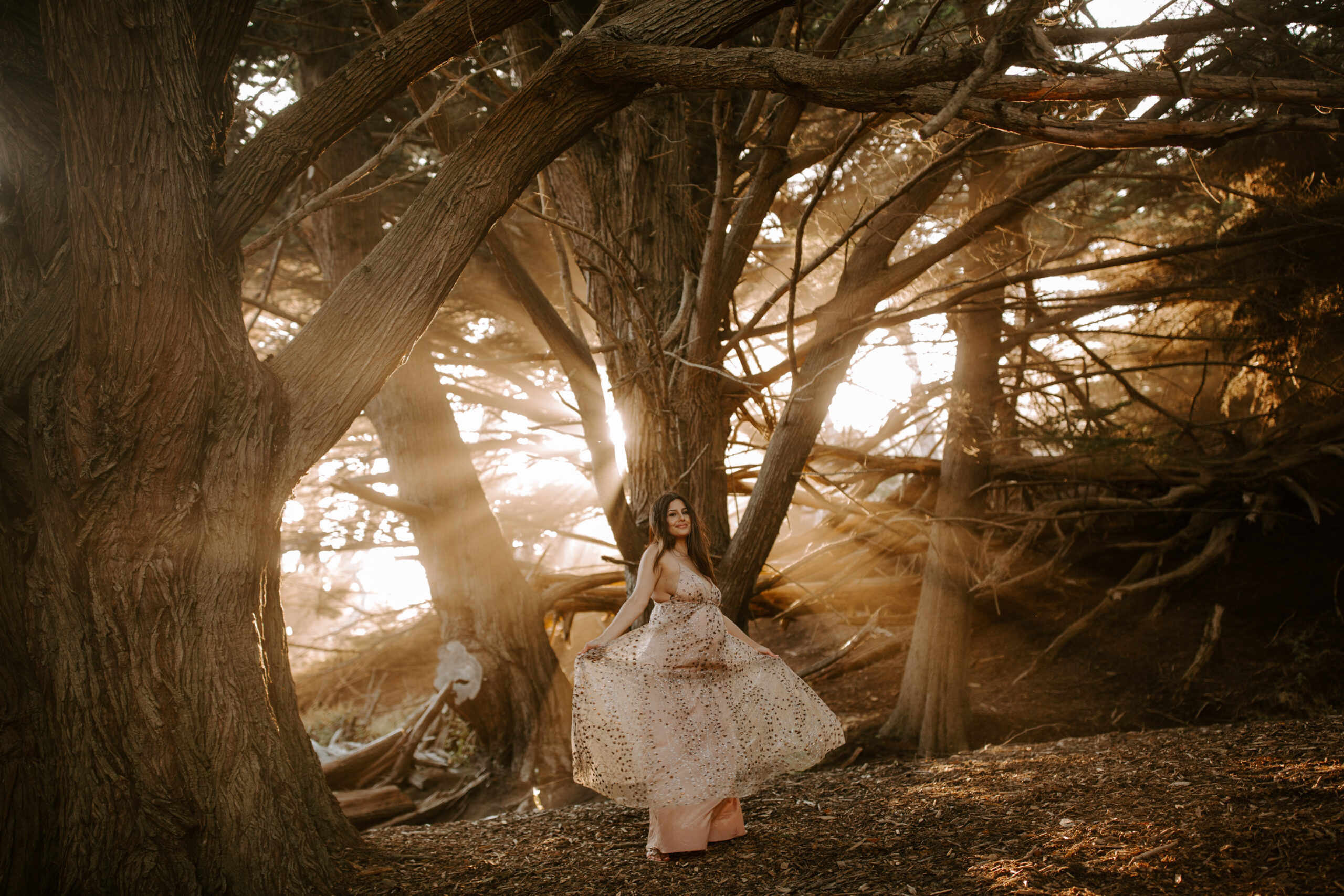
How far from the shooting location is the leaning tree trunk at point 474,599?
6.87 metres

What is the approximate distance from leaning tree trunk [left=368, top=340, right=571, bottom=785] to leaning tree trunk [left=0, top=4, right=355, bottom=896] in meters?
3.90

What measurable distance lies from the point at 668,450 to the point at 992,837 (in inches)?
111

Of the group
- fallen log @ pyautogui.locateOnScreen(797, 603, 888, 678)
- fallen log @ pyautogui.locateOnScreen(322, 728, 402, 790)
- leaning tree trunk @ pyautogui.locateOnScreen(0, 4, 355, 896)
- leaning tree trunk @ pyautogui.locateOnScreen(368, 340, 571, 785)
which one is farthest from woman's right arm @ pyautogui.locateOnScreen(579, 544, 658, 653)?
→ fallen log @ pyautogui.locateOnScreen(322, 728, 402, 790)

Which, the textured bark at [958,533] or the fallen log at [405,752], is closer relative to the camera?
the textured bark at [958,533]

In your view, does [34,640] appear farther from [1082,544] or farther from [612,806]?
[1082,544]

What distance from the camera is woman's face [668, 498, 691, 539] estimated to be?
4.21 meters

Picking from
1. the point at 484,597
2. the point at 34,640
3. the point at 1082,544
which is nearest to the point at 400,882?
the point at 34,640

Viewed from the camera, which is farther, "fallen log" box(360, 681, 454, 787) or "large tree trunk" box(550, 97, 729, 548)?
"fallen log" box(360, 681, 454, 787)

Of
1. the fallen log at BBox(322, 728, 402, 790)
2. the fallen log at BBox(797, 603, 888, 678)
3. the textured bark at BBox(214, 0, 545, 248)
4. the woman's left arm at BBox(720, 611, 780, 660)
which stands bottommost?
the fallen log at BBox(322, 728, 402, 790)

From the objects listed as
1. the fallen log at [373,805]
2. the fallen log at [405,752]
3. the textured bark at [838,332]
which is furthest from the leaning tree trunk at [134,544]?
the fallen log at [405,752]

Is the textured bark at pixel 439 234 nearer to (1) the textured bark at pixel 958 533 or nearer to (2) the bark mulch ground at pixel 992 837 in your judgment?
(2) the bark mulch ground at pixel 992 837

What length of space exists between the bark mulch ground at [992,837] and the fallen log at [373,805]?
1807 mm

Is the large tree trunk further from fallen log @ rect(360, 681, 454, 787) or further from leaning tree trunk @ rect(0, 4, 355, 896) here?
fallen log @ rect(360, 681, 454, 787)

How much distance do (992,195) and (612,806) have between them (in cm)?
532
